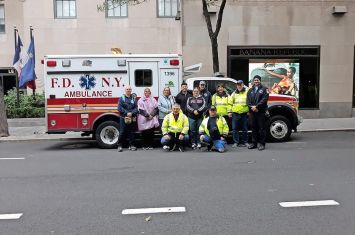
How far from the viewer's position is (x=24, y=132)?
16.1 metres

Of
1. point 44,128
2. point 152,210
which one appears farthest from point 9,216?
point 44,128

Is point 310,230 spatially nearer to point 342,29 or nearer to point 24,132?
point 24,132

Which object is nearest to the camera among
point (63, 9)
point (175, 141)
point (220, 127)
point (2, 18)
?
point (220, 127)

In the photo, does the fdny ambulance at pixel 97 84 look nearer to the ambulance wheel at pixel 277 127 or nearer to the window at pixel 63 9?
the ambulance wheel at pixel 277 127

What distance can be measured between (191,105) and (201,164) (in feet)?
8.80

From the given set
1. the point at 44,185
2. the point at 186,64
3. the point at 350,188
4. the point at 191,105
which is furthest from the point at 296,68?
the point at 44,185

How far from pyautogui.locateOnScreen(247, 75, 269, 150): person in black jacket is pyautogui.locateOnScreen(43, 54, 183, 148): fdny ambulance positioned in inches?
80.7

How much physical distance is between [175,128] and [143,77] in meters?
1.80

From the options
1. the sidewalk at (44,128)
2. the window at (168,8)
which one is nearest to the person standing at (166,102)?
the sidewalk at (44,128)

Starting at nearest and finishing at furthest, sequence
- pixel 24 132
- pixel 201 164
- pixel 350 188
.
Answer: pixel 350 188, pixel 201 164, pixel 24 132

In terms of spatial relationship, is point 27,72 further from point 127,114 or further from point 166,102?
point 166,102

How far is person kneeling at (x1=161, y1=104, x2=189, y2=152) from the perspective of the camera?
11.1m

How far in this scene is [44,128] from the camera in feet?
56.1

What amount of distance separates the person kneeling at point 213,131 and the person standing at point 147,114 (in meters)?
1.32
